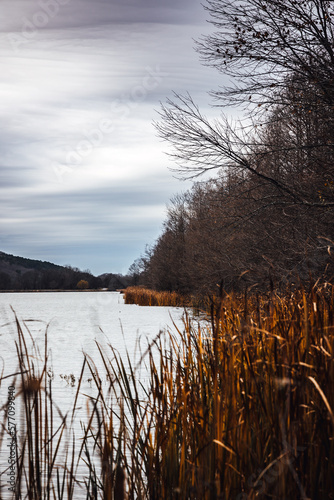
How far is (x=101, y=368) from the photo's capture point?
8016 mm

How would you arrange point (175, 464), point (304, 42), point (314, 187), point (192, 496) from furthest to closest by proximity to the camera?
1. point (314, 187)
2. point (304, 42)
3. point (175, 464)
4. point (192, 496)

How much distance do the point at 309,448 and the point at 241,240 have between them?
13.3 meters

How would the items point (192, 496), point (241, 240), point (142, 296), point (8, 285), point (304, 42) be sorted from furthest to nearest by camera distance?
point (8, 285) → point (142, 296) → point (241, 240) → point (304, 42) → point (192, 496)

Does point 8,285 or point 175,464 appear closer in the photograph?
point 175,464

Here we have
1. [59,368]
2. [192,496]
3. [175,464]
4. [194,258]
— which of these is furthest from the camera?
[194,258]

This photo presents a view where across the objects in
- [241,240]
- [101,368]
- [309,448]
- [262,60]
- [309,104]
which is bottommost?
[101,368]

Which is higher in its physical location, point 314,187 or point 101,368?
point 314,187

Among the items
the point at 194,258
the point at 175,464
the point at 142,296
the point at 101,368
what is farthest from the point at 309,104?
the point at 142,296

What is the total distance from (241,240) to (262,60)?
23.2ft

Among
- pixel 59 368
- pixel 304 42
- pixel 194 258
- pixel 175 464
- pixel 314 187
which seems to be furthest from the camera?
pixel 194 258

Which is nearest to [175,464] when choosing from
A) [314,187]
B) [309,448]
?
[309,448]

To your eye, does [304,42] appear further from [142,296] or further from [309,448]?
[142,296]

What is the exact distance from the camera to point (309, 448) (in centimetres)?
210

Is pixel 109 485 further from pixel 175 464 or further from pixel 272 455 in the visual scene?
pixel 272 455
